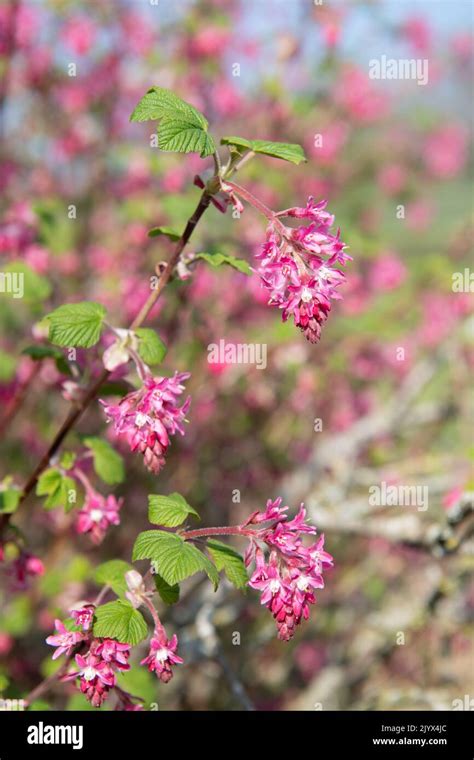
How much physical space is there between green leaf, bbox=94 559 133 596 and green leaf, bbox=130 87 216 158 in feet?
3.37

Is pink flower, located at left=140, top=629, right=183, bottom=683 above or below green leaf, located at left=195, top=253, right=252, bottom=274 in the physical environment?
below

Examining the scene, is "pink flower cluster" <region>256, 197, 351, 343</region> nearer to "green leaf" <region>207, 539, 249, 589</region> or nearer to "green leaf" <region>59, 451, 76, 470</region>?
"green leaf" <region>207, 539, 249, 589</region>

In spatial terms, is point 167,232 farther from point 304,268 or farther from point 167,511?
point 167,511

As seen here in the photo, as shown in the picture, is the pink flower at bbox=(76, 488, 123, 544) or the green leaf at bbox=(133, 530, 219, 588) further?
the pink flower at bbox=(76, 488, 123, 544)

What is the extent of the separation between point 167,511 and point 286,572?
12.1 inches

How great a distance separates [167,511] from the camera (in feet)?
6.04

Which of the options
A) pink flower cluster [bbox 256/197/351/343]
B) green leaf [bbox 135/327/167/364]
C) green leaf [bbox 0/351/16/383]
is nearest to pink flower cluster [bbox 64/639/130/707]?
green leaf [bbox 135/327/167/364]

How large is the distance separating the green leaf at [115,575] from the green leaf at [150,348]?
0.54m

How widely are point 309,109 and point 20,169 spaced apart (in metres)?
2.08

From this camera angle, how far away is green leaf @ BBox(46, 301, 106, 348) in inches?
76.9

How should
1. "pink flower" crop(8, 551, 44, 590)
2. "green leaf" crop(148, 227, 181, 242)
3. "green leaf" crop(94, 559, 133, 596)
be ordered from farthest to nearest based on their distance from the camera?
"pink flower" crop(8, 551, 44, 590) → "green leaf" crop(148, 227, 181, 242) → "green leaf" crop(94, 559, 133, 596)

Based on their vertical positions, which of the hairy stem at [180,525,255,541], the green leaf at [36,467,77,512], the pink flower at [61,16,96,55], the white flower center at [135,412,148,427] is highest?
the pink flower at [61,16,96,55]

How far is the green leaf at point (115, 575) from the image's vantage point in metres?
1.91
